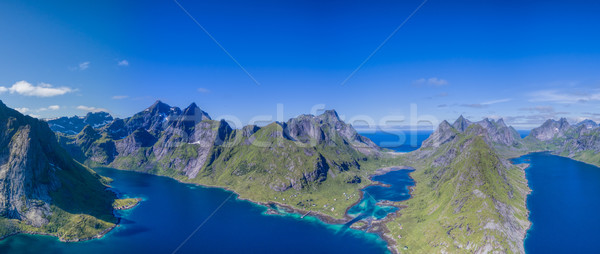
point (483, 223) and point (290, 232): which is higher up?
point (483, 223)

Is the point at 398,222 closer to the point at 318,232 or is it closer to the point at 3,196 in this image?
the point at 318,232

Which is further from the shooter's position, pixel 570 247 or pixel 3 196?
pixel 3 196

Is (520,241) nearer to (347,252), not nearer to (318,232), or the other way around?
(347,252)

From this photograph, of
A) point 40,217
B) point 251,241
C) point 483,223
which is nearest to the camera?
point 483,223

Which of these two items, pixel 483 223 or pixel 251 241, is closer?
pixel 483 223

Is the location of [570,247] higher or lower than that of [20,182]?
lower

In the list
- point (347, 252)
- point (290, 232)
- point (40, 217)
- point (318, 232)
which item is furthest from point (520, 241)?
point (40, 217)

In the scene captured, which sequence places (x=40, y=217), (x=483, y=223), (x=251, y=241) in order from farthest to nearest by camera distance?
(x=40, y=217), (x=251, y=241), (x=483, y=223)

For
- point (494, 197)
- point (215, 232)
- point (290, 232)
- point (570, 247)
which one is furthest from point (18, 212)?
point (570, 247)

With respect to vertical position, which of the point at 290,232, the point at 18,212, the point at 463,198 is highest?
the point at 463,198
